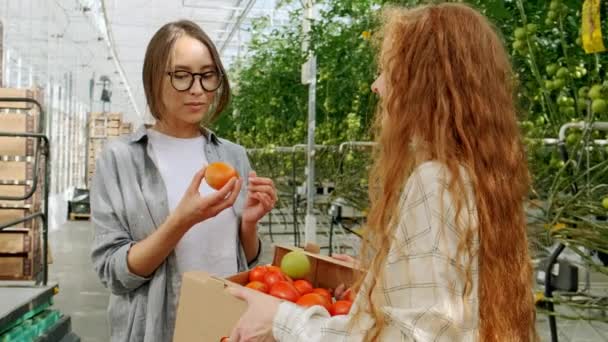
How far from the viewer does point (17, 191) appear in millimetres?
5816

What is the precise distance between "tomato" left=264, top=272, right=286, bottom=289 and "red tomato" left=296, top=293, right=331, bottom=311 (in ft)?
0.26

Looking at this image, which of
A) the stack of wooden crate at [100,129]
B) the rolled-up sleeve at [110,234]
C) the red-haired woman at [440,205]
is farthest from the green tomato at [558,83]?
the stack of wooden crate at [100,129]

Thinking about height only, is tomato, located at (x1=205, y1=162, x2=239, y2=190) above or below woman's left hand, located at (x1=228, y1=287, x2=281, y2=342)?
above

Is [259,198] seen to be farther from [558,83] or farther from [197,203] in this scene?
[558,83]

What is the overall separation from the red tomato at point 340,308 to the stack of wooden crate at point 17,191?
16.3 feet

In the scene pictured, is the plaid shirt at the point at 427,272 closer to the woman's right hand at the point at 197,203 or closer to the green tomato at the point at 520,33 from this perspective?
the woman's right hand at the point at 197,203

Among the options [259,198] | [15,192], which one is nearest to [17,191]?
[15,192]

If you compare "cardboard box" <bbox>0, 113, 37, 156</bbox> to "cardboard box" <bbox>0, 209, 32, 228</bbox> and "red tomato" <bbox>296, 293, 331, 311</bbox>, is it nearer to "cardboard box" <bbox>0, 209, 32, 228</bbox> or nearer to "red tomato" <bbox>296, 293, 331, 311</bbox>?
"cardboard box" <bbox>0, 209, 32, 228</bbox>

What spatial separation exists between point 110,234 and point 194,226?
186 mm

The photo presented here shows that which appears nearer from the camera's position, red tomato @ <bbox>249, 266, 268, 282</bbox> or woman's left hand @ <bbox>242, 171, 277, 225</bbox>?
red tomato @ <bbox>249, 266, 268, 282</bbox>

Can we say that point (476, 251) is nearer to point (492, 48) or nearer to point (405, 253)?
point (405, 253)

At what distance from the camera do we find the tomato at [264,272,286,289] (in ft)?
4.24

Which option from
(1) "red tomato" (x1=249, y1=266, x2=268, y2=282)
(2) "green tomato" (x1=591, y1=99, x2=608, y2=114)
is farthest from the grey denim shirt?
(2) "green tomato" (x1=591, y1=99, x2=608, y2=114)

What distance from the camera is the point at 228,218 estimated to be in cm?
157
